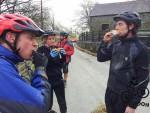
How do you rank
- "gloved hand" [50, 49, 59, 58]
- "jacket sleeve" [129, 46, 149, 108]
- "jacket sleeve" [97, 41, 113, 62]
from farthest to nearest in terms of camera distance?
"gloved hand" [50, 49, 59, 58] < "jacket sleeve" [97, 41, 113, 62] < "jacket sleeve" [129, 46, 149, 108]

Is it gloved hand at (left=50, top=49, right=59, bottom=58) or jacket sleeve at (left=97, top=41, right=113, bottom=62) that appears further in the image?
gloved hand at (left=50, top=49, right=59, bottom=58)

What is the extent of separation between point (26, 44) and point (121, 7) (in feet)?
201

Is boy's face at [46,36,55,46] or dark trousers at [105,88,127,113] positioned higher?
boy's face at [46,36,55,46]

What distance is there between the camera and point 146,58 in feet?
15.0

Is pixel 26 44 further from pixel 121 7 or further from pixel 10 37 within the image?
pixel 121 7

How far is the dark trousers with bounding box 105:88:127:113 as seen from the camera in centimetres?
474

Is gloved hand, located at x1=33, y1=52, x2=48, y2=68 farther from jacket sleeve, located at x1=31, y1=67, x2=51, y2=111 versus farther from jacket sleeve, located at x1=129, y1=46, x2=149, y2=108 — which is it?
jacket sleeve, located at x1=129, y1=46, x2=149, y2=108

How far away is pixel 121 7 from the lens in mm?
62531

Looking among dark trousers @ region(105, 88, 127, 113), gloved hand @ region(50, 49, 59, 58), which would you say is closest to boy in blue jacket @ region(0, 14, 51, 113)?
dark trousers @ region(105, 88, 127, 113)

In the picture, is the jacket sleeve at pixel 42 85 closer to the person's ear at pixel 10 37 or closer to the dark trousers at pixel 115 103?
the person's ear at pixel 10 37

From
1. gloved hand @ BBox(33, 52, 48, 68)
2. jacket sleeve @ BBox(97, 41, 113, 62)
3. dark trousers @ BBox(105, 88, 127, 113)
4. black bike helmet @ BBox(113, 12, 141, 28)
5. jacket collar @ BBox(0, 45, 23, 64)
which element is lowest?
dark trousers @ BBox(105, 88, 127, 113)

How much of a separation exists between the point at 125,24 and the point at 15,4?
25403mm

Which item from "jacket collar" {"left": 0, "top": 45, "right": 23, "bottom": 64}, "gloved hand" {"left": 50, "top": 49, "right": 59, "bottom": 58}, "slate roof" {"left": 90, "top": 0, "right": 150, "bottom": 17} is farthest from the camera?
"slate roof" {"left": 90, "top": 0, "right": 150, "bottom": 17}

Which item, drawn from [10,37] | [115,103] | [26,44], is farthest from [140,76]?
[10,37]
